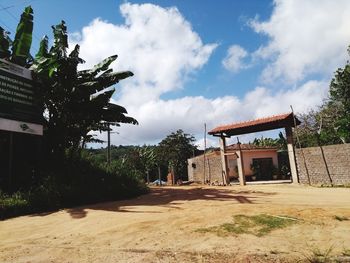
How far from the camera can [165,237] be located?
21.5 feet

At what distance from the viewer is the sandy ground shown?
5.31 metres

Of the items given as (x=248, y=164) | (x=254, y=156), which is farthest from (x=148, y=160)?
(x=254, y=156)

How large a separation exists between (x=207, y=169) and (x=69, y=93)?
16283 mm

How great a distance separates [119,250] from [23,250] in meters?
1.88

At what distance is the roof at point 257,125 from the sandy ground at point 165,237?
9.27 meters

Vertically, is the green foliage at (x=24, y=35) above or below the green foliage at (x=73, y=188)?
above

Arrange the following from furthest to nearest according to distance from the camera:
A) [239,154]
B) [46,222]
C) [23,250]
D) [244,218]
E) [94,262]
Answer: [239,154]
[46,222]
[244,218]
[23,250]
[94,262]

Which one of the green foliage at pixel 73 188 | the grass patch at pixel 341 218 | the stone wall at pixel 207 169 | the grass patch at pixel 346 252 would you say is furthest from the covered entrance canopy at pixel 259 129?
the grass patch at pixel 346 252

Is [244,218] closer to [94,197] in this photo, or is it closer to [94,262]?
[94,262]

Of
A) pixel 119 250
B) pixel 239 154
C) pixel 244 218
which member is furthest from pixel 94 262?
pixel 239 154

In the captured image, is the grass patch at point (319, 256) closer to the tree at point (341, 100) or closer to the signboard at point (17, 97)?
the signboard at point (17, 97)

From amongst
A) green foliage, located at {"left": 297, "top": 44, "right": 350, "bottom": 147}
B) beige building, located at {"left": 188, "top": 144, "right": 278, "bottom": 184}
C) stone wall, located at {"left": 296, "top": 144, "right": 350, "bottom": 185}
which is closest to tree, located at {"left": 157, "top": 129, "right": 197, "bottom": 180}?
beige building, located at {"left": 188, "top": 144, "right": 278, "bottom": 184}

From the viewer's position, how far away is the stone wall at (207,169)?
2609 centimetres

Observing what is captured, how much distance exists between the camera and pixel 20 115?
12.9 m
